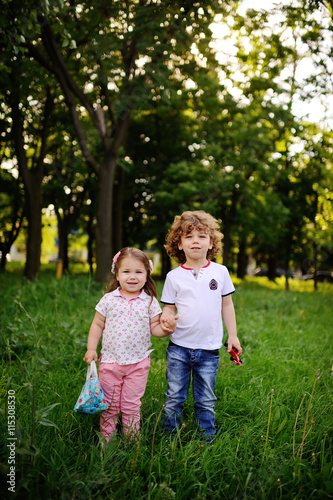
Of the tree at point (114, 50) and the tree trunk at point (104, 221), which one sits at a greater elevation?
the tree at point (114, 50)

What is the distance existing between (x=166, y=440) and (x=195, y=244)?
1.28 meters

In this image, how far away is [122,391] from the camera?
2.54m

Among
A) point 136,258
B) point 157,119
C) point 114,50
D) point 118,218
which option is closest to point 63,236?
point 118,218

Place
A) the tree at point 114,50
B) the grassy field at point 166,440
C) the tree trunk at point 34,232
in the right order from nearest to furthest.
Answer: the grassy field at point 166,440 < the tree at point 114,50 < the tree trunk at point 34,232

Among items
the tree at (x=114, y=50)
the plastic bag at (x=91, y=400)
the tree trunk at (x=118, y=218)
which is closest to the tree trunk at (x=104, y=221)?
the tree at (x=114, y=50)

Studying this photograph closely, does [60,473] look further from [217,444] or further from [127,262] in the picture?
[127,262]

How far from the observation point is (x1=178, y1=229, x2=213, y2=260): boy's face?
103 inches

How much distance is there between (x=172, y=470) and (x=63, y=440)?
2.31 ft

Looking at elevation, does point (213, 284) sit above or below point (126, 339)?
above

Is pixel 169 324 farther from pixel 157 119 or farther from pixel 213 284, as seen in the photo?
pixel 157 119

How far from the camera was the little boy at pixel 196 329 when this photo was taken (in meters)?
2.56

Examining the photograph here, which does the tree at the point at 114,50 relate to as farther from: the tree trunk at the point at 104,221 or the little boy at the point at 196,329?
the little boy at the point at 196,329

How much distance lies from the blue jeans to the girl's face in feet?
1.61

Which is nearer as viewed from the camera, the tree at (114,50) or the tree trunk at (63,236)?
the tree at (114,50)
